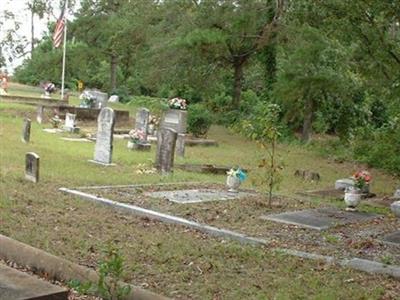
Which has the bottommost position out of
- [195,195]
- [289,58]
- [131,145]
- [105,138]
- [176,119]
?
[195,195]

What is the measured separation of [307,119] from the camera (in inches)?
972

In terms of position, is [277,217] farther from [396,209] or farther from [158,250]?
[158,250]

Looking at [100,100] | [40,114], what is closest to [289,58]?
[100,100]

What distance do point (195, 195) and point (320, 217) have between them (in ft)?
7.55

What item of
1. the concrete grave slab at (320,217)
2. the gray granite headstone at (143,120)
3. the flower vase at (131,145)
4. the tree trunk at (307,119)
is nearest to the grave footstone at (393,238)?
the concrete grave slab at (320,217)

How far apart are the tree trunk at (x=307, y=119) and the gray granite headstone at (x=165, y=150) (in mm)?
11069

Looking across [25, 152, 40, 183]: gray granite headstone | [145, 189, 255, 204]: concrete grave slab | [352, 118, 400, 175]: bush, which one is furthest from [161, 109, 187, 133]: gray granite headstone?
[25, 152, 40, 183]: gray granite headstone

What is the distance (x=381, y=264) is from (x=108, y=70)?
44.5 m

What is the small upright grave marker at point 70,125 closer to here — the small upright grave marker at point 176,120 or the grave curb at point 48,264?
the small upright grave marker at point 176,120

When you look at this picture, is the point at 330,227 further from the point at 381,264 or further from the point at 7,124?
the point at 7,124

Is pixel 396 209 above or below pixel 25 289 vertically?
below

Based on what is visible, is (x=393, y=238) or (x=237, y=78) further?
(x=237, y=78)

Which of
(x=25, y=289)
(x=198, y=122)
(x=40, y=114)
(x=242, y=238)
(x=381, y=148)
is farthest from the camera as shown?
(x=40, y=114)

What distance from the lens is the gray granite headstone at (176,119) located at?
1917cm
